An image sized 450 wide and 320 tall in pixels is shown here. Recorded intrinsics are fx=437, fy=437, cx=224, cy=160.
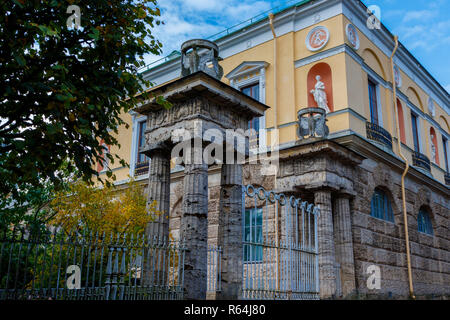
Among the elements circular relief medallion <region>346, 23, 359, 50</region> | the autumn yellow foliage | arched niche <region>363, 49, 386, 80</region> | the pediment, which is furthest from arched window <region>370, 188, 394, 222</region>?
the autumn yellow foliage

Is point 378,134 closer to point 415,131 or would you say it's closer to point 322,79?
point 322,79

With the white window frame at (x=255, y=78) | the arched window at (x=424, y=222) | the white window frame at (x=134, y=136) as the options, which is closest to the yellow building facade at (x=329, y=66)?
the white window frame at (x=255, y=78)

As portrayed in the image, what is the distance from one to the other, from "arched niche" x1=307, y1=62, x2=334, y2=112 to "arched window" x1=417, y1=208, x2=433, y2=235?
600cm

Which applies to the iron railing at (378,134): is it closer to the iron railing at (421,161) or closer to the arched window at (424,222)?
the iron railing at (421,161)

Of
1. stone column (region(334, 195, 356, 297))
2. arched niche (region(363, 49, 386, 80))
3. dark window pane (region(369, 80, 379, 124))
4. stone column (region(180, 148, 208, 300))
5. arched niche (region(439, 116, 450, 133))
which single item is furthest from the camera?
arched niche (region(439, 116, 450, 133))

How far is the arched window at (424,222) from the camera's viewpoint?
15.9m

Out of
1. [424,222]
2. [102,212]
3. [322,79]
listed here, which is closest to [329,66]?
[322,79]

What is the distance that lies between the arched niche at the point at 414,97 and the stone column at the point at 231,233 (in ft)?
41.0

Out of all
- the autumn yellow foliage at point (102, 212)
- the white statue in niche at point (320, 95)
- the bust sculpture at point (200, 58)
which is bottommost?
the autumn yellow foliage at point (102, 212)

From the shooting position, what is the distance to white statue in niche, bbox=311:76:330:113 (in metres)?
13.4

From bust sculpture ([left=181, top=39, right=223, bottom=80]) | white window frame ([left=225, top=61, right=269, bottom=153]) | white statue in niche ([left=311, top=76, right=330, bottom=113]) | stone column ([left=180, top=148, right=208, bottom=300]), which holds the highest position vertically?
white window frame ([left=225, top=61, right=269, bottom=153])

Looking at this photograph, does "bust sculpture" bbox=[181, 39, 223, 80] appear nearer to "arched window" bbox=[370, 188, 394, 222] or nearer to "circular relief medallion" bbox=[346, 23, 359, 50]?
"circular relief medallion" bbox=[346, 23, 359, 50]

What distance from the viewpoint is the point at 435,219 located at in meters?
16.7

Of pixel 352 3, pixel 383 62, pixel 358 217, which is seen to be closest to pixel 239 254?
pixel 358 217
